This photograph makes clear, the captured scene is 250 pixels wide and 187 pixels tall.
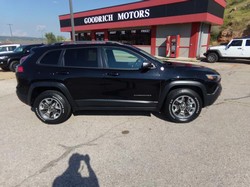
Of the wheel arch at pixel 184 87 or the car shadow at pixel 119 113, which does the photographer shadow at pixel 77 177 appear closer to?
the car shadow at pixel 119 113

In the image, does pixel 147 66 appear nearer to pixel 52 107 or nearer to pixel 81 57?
pixel 81 57

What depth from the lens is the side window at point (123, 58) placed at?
399 cm

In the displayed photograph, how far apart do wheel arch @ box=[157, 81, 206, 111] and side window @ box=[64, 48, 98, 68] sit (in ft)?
5.19

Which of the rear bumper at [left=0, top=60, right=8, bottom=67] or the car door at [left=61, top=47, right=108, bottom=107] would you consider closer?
the car door at [left=61, top=47, right=108, bottom=107]

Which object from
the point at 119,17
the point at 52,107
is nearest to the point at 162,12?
the point at 119,17

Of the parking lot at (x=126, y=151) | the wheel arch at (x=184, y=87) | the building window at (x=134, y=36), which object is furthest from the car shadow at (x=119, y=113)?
the building window at (x=134, y=36)

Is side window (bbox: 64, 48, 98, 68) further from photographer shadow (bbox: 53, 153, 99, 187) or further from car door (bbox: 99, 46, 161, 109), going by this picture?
photographer shadow (bbox: 53, 153, 99, 187)

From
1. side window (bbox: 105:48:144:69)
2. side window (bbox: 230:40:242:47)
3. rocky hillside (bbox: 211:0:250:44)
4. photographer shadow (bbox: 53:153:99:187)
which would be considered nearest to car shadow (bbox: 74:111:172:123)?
side window (bbox: 105:48:144:69)

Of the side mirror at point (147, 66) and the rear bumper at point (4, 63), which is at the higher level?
the side mirror at point (147, 66)

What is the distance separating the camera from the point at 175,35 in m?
16.9

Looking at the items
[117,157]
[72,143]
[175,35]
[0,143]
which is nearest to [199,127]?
[117,157]

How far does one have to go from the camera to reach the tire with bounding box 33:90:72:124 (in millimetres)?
4094

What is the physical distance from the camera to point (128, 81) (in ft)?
12.8

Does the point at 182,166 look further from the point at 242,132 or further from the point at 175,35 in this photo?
the point at 175,35
